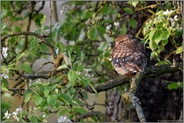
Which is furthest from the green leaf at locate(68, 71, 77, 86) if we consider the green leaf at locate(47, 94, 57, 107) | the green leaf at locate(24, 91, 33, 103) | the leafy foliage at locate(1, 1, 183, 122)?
the green leaf at locate(24, 91, 33, 103)

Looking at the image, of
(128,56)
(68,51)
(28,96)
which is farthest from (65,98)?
(128,56)

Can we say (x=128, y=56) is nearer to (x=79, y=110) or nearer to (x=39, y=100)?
(x=79, y=110)

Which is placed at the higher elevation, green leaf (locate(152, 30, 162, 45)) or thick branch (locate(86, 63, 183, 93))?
green leaf (locate(152, 30, 162, 45))

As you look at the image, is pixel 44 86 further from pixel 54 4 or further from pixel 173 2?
pixel 54 4

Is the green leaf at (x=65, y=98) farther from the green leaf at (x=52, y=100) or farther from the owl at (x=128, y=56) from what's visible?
the owl at (x=128, y=56)

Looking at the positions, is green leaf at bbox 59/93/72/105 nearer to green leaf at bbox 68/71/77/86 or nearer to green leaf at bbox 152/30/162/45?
green leaf at bbox 68/71/77/86

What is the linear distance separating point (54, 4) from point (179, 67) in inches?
64.9

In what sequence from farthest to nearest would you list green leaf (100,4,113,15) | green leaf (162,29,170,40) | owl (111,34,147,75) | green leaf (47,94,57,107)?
green leaf (100,4,113,15), green leaf (162,29,170,40), owl (111,34,147,75), green leaf (47,94,57,107)

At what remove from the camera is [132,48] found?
10.3 ft

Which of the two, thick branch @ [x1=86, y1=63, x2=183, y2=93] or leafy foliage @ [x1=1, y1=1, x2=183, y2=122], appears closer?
leafy foliage @ [x1=1, y1=1, x2=183, y2=122]

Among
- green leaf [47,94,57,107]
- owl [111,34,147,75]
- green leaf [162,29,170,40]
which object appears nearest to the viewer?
green leaf [47,94,57,107]

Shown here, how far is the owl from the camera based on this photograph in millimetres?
2861

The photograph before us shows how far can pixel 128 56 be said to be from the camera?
118 inches

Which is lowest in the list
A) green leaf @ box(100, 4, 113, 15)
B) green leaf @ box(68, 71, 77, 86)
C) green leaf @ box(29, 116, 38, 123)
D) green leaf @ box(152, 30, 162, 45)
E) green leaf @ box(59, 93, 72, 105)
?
green leaf @ box(29, 116, 38, 123)
